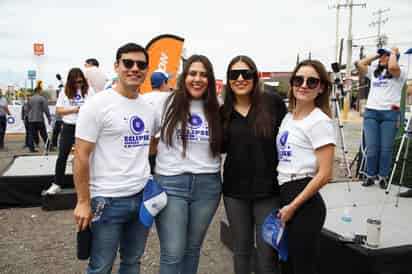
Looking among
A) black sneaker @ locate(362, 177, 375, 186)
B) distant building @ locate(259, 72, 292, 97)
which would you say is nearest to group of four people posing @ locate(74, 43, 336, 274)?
distant building @ locate(259, 72, 292, 97)

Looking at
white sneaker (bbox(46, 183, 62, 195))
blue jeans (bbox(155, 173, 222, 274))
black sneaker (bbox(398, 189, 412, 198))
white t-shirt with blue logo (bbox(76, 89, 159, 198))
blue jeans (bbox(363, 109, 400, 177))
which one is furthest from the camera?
white sneaker (bbox(46, 183, 62, 195))

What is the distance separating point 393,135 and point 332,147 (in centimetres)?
310

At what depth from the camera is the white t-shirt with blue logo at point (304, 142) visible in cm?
198

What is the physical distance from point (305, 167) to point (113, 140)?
44.5 inches

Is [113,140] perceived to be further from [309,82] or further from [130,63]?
[309,82]

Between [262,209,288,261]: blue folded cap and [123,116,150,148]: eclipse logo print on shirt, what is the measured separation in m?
0.91

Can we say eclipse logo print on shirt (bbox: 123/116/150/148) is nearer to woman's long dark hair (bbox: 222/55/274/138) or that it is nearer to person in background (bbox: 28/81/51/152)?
woman's long dark hair (bbox: 222/55/274/138)

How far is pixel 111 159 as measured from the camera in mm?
2008

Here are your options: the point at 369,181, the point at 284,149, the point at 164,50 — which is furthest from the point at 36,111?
the point at 284,149

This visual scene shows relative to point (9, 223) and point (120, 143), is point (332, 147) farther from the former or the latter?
point (9, 223)

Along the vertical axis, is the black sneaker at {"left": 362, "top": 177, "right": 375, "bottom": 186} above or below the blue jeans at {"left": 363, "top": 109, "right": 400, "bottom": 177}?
below

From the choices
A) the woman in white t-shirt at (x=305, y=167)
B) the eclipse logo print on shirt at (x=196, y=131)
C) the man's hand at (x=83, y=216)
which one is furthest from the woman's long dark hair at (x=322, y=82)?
the man's hand at (x=83, y=216)

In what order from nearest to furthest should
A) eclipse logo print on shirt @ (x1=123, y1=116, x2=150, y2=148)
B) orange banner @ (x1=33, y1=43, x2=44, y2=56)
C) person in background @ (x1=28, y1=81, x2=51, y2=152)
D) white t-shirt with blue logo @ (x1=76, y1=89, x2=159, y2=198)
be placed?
1. white t-shirt with blue logo @ (x1=76, y1=89, x2=159, y2=198)
2. eclipse logo print on shirt @ (x1=123, y1=116, x2=150, y2=148)
3. person in background @ (x1=28, y1=81, x2=51, y2=152)
4. orange banner @ (x1=33, y1=43, x2=44, y2=56)

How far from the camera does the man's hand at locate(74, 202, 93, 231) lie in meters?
1.94
